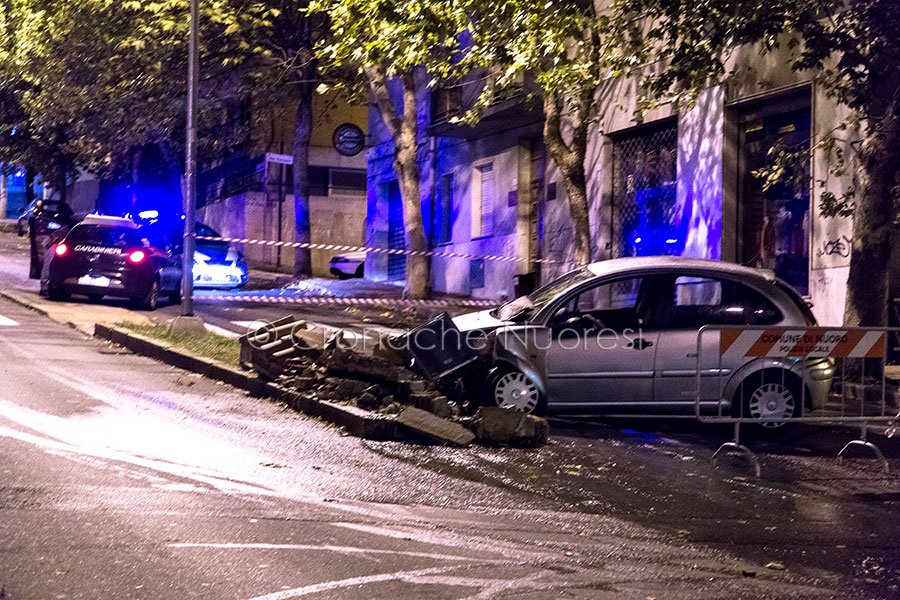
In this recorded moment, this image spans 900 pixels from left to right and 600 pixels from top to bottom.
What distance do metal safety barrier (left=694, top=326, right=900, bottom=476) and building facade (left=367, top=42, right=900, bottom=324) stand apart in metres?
5.10

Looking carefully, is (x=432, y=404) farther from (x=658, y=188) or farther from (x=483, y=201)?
A: (x=483, y=201)

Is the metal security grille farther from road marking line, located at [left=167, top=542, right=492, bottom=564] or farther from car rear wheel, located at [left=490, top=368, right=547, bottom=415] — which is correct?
road marking line, located at [left=167, top=542, right=492, bottom=564]

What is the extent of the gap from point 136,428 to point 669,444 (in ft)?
14.9

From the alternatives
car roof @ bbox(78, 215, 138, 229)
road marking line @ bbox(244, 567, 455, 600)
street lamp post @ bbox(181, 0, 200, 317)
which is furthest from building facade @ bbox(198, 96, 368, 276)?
road marking line @ bbox(244, 567, 455, 600)

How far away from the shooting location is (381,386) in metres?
11.7

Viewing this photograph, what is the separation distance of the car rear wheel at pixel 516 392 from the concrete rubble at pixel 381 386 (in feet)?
0.86

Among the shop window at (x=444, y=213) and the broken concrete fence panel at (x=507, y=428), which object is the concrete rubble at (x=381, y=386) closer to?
the broken concrete fence panel at (x=507, y=428)

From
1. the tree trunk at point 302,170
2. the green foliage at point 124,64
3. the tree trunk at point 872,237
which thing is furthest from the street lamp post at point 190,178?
the tree trunk at point 302,170

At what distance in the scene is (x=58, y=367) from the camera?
14414mm

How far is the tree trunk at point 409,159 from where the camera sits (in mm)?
25719

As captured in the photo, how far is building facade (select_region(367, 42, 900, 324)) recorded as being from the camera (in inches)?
749

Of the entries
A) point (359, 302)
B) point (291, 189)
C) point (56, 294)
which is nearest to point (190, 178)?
point (56, 294)

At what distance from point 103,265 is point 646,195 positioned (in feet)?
31.8

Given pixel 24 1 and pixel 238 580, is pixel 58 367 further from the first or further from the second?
pixel 24 1
